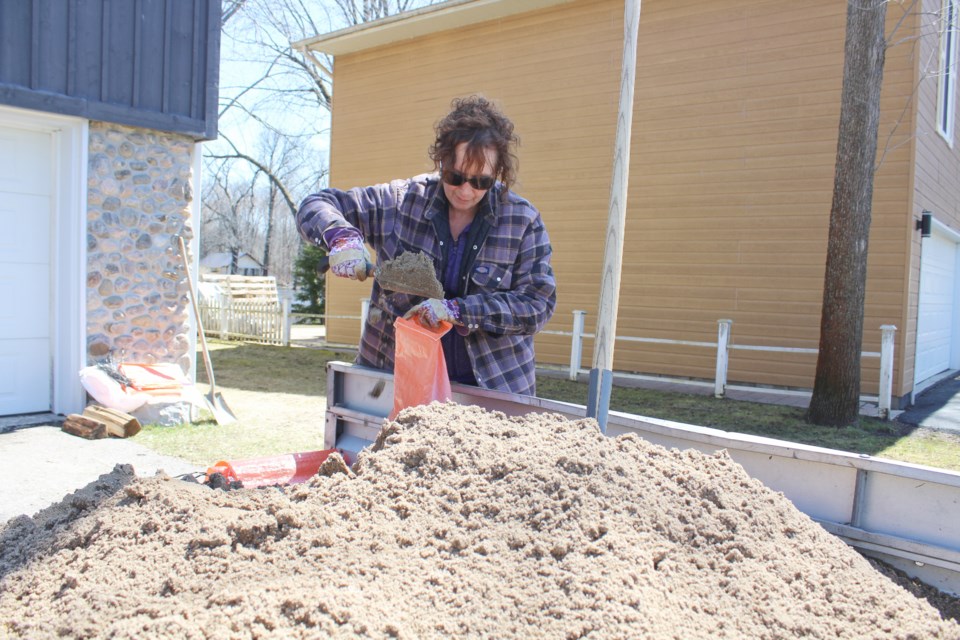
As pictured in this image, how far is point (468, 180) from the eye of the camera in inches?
104

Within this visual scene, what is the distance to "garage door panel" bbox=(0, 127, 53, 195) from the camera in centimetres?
577

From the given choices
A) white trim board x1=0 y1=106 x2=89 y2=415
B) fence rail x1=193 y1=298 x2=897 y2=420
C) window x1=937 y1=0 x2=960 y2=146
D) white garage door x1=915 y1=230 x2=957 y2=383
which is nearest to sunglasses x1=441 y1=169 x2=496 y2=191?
white trim board x1=0 y1=106 x2=89 y2=415

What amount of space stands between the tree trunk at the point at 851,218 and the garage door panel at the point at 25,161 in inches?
288

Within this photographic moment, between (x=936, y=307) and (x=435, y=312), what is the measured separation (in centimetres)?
1155

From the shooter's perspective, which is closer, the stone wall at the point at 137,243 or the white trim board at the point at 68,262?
the white trim board at the point at 68,262

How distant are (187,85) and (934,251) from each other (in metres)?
10.5

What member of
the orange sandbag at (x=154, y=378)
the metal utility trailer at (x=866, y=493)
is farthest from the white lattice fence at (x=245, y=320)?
the metal utility trailer at (x=866, y=493)

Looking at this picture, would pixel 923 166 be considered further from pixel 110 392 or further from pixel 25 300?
pixel 25 300

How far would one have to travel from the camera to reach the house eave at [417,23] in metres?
11.4

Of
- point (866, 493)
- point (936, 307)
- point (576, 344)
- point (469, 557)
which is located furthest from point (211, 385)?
point (936, 307)

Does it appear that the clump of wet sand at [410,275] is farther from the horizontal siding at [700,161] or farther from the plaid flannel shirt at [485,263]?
the horizontal siding at [700,161]

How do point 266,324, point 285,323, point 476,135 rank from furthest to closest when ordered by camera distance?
point 266,324, point 285,323, point 476,135

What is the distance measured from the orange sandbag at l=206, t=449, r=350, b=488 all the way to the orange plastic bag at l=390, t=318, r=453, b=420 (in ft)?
1.23

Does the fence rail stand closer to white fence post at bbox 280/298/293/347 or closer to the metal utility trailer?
white fence post at bbox 280/298/293/347
